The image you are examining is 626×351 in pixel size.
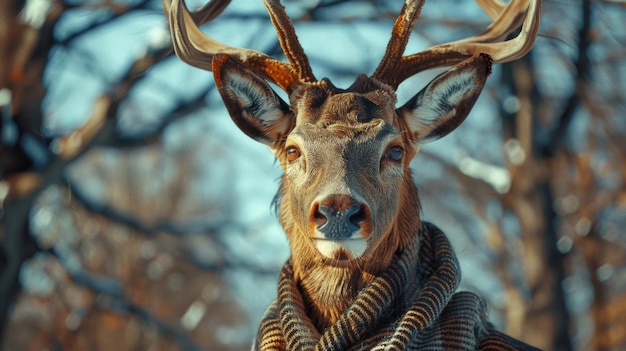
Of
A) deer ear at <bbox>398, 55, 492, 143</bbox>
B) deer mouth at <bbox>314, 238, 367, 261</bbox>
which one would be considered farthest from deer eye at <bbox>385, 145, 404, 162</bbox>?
deer mouth at <bbox>314, 238, 367, 261</bbox>

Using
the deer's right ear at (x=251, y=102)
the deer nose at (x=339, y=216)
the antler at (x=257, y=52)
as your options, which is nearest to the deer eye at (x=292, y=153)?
the deer's right ear at (x=251, y=102)

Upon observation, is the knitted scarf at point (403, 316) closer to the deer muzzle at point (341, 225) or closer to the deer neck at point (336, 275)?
the deer neck at point (336, 275)

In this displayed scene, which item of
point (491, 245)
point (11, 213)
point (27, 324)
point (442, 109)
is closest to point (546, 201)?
point (491, 245)

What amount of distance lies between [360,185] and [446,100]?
776 mm

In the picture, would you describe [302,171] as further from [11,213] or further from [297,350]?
[11,213]

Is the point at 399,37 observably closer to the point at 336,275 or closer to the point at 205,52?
the point at 205,52

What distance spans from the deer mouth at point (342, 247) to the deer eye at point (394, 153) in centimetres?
54

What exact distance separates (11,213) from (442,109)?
865cm

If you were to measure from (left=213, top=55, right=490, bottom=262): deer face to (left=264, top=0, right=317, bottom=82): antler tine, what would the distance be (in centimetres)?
11

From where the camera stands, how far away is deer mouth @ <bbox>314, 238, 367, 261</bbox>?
11.4ft

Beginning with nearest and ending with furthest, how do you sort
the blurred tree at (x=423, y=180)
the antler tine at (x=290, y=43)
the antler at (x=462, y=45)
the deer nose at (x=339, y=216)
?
the deer nose at (x=339, y=216) < the antler at (x=462, y=45) < the antler tine at (x=290, y=43) < the blurred tree at (x=423, y=180)

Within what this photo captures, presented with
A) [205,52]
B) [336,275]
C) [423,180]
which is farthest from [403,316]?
[423,180]

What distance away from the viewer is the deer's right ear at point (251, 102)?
3.96 metres

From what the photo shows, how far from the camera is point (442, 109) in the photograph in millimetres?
4078
